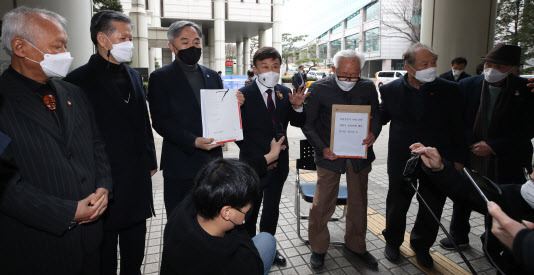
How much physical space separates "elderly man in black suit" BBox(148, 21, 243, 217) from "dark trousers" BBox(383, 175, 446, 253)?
1786 mm

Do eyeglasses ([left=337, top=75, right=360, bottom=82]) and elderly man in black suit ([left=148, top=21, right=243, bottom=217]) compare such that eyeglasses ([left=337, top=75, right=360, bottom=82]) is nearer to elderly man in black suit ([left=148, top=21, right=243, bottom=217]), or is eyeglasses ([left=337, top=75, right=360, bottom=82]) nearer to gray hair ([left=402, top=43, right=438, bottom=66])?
gray hair ([left=402, top=43, right=438, bottom=66])

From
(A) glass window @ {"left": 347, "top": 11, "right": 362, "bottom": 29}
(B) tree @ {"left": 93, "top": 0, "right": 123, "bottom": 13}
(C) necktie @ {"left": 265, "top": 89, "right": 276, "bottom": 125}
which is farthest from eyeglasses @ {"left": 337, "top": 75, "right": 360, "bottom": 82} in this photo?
(A) glass window @ {"left": 347, "top": 11, "right": 362, "bottom": 29}

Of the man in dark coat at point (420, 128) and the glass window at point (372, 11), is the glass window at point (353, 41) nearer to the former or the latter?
the glass window at point (372, 11)

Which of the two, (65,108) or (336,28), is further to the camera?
(336,28)

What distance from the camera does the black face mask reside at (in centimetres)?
259

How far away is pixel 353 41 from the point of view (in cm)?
5744

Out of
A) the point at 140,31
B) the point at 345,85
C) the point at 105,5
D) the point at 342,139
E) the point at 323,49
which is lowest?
the point at 342,139

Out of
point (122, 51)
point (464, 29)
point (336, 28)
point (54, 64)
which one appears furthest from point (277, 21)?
point (336, 28)

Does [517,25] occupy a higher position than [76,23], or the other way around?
[517,25]

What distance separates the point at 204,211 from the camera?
1441 mm

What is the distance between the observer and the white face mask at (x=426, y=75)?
286 cm

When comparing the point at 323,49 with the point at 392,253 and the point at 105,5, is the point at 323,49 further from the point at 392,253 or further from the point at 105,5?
the point at 392,253

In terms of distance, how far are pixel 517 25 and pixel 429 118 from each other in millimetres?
8177

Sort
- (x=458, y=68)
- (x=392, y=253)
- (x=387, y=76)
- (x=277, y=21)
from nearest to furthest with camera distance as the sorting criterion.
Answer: (x=392, y=253) → (x=458, y=68) → (x=277, y=21) → (x=387, y=76)
